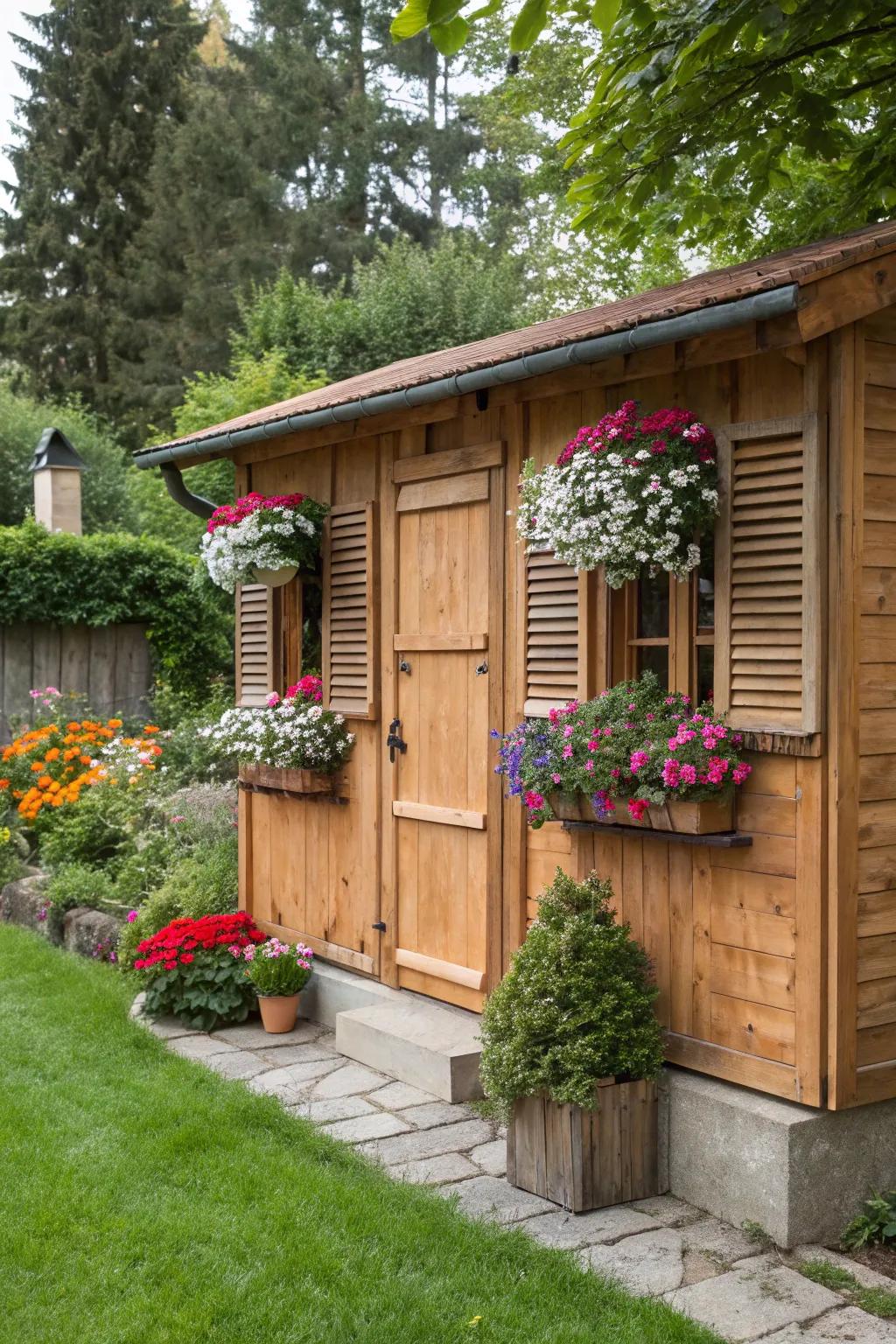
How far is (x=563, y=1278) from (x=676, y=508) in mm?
2439

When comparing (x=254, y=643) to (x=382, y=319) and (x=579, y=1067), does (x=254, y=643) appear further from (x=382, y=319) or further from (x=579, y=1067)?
(x=382, y=319)

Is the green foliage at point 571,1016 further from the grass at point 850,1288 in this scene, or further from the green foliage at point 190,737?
the green foliage at point 190,737

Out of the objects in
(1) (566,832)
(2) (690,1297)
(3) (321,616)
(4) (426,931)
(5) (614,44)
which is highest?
(5) (614,44)

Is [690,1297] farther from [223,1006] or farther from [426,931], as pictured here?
[223,1006]

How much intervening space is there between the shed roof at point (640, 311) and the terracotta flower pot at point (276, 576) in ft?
2.52


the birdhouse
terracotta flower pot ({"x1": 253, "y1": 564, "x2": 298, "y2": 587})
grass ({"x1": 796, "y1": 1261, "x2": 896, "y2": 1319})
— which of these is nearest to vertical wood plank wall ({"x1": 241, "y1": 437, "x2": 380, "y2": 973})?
terracotta flower pot ({"x1": 253, "y1": 564, "x2": 298, "y2": 587})

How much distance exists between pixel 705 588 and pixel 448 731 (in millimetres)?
1768

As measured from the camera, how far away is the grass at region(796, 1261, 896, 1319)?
3734mm

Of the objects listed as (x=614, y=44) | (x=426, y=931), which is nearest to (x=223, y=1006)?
(x=426, y=931)

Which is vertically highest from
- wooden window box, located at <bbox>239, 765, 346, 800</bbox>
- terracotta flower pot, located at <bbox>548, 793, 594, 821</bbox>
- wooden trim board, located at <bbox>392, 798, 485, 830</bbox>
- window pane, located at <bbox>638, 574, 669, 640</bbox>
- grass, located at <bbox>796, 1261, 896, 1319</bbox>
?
window pane, located at <bbox>638, 574, 669, 640</bbox>

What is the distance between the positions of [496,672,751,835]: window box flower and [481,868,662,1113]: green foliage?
17.6 inches

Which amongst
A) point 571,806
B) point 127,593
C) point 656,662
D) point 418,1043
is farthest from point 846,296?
point 127,593

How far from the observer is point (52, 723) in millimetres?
11445

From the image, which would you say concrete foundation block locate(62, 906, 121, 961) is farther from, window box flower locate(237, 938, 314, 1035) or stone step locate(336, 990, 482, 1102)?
stone step locate(336, 990, 482, 1102)
